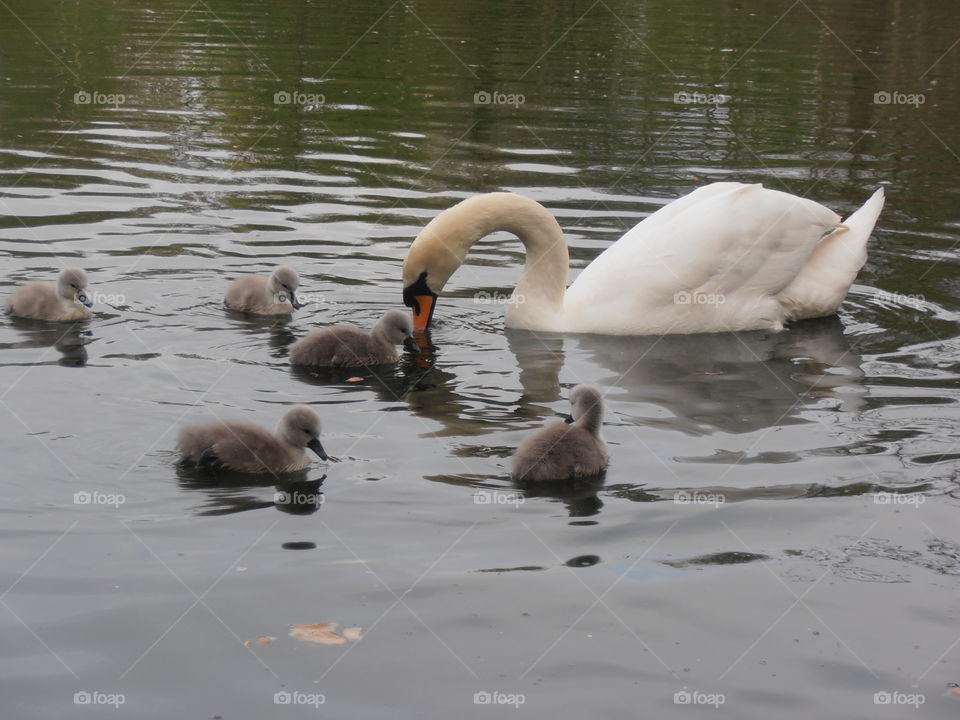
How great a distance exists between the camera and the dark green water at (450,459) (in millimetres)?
4973

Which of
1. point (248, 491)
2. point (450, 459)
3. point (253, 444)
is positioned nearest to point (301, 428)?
point (253, 444)

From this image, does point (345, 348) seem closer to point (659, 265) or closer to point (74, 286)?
point (74, 286)

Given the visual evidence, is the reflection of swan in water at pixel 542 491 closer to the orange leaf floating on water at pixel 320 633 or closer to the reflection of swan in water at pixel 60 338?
the orange leaf floating on water at pixel 320 633

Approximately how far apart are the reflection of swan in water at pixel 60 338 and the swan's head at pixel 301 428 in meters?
2.12

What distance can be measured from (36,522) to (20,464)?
70cm

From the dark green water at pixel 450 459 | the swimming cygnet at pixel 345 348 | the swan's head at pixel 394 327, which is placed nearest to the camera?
the dark green water at pixel 450 459

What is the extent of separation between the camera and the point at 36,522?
5945mm

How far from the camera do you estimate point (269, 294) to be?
9.39 meters

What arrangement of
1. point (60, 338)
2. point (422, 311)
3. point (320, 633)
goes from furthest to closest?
point (422, 311)
point (60, 338)
point (320, 633)

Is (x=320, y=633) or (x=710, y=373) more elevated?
(x=710, y=373)

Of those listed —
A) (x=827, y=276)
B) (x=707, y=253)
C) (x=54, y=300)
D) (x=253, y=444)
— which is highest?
(x=707, y=253)

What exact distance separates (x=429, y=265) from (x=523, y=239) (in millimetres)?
896

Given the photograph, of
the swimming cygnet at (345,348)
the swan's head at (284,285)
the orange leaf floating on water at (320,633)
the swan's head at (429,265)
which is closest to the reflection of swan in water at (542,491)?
the orange leaf floating on water at (320,633)

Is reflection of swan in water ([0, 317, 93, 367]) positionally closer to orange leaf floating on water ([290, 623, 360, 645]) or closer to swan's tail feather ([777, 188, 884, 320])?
orange leaf floating on water ([290, 623, 360, 645])
